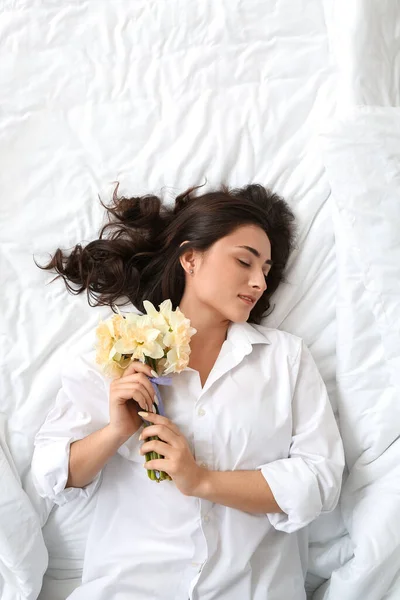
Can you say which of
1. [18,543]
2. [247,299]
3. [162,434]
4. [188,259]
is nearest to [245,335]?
[247,299]

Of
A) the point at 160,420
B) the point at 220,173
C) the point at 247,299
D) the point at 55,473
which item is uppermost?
the point at 220,173

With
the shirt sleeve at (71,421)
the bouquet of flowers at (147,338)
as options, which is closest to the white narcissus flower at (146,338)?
the bouquet of flowers at (147,338)

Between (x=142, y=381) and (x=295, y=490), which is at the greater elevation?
(x=142, y=381)

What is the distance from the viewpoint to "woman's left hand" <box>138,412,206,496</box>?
57.9 inches

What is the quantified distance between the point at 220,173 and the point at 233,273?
0.40 m

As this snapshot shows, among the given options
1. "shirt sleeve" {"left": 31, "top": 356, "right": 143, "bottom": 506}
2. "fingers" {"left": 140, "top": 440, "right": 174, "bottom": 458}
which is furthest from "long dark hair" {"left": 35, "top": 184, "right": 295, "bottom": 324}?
"fingers" {"left": 140, "top": 440, "right": 174, "bottom": 458}

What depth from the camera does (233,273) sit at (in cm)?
165

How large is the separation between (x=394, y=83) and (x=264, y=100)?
1.25 feet

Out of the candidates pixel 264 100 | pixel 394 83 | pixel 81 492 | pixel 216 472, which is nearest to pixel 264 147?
pixel 264 100

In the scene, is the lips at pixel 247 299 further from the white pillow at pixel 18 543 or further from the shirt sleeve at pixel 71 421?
the white pillow at pixel 18 543

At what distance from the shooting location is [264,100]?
1933 mm

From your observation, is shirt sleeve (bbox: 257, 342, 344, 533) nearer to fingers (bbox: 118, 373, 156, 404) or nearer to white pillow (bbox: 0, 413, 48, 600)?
fingers (bbox: 118, 373, 156, 404)

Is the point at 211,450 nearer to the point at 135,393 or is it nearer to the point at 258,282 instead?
the point at 135,393

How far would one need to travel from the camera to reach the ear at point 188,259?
1745 mm
